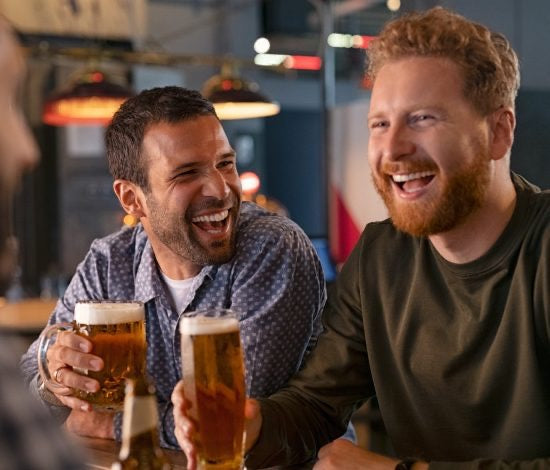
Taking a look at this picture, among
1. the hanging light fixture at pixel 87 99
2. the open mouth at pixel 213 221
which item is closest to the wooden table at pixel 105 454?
the open mouth at pixel 213 221

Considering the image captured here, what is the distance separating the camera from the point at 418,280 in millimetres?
1818

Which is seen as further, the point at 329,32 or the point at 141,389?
the point at 329,32

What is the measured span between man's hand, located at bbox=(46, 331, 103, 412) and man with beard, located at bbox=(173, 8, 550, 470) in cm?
30

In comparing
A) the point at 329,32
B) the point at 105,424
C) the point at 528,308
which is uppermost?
the point at 329,32

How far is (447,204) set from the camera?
1.72m

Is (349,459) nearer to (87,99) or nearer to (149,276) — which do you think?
(149,276)

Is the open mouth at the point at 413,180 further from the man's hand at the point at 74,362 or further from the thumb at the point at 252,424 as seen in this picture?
the man's hand at the point at 74,362

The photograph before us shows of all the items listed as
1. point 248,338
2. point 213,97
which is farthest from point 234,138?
point 248,338

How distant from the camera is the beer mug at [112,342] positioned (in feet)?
5.48

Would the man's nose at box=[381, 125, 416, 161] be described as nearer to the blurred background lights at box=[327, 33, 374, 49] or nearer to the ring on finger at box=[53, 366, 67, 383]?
the ring on finger at box=[53, 366, 67, 383]

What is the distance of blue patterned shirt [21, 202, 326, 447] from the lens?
199cm

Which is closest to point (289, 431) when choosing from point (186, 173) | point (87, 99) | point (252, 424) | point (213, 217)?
point (252, 424)

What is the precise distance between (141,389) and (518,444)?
2.95 feet

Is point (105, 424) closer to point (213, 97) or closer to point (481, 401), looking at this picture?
point (481, 401)
